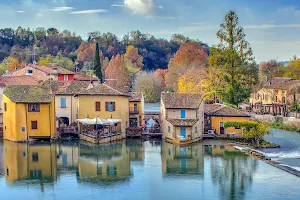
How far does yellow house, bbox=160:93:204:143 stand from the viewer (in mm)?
40906

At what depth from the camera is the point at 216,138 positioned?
42.8m

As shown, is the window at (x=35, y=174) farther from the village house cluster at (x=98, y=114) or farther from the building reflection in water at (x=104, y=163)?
the village house cluster at (x=98, y=114)

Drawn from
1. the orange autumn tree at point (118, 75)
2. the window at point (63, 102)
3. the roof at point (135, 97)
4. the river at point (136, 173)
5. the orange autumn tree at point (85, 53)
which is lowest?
the river at point (136, 173)

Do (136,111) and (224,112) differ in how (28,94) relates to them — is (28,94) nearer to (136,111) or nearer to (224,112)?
(136,111)

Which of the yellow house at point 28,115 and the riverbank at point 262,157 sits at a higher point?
the yellow house at point 28,115

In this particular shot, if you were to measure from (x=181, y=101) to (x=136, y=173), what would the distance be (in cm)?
1331

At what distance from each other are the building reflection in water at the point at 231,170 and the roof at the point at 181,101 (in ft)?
13.9

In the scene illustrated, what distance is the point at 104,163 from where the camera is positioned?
3362 cm

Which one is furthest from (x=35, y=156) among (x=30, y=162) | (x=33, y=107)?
(x=33, y=107)

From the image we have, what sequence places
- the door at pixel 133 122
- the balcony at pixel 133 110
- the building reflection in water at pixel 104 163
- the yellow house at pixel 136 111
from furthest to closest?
the door at pixel 133 122, the yellow house at pixel 136 111, the balcony at pixel 133 110, the building reflection in water at pixel 104 163

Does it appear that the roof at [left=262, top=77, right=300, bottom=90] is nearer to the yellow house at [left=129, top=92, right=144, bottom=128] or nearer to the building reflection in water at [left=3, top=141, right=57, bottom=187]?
the yellow house at [left=129, top=92, right=144, bottom=128]

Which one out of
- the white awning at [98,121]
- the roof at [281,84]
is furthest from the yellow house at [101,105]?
the roof at [281,84]

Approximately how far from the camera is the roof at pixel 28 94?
40812mm

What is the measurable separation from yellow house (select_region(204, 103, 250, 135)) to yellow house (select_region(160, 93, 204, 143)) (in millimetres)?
1019
